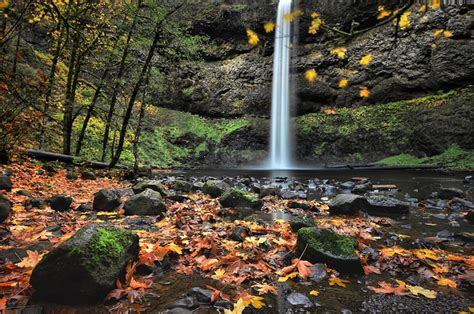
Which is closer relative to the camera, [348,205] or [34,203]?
[34,203]

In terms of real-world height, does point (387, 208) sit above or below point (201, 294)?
above

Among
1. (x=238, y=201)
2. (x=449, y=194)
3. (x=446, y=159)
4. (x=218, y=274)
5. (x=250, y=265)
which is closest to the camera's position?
(x=218, y=274)

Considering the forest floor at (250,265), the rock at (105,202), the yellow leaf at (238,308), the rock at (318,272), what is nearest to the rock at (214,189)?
the forest floor at (250,265)

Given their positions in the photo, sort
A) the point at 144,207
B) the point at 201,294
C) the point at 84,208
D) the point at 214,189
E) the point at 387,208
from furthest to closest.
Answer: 1. the point at 214,189
2. the point at 387,208
3. the point at 84,208
4. the point at 144,207
5. the point at 201,294

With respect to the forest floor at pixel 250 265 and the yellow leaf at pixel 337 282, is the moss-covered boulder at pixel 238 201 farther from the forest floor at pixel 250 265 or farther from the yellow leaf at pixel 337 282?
the yellow leaf at pixel 337 282

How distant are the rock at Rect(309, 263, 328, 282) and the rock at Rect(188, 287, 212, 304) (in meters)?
1.06

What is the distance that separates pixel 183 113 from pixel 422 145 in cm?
2101

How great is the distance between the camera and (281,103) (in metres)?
27.5

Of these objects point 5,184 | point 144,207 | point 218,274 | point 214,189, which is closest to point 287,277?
point 218,274

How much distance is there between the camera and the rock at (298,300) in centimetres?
235

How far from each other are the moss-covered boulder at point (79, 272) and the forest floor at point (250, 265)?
0.08 meters

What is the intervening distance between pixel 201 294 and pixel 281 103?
26.3 m

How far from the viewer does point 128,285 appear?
2461 millimetres

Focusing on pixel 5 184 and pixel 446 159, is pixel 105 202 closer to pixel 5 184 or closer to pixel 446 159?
pixel 5 184
